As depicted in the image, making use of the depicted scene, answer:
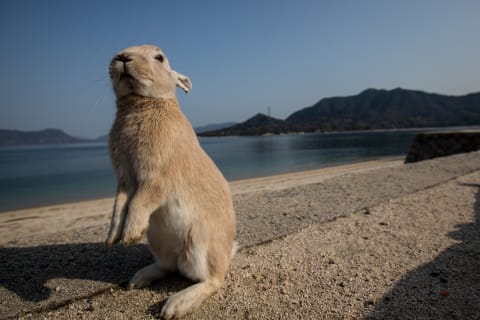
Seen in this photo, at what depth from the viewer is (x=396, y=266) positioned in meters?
3.27

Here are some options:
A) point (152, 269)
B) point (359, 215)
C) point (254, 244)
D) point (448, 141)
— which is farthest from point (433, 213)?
point (448, 141)

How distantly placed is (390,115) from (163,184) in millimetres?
171273

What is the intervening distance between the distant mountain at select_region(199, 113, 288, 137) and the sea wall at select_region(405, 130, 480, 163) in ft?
402

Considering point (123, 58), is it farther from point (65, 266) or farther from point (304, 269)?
point (304, 269)

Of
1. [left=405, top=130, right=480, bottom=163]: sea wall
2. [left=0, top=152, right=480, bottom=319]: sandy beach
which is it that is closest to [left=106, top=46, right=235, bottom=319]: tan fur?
[left=0, top=152, right=480, bottom=319]: sandy beach

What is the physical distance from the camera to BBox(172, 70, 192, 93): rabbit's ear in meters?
2.96

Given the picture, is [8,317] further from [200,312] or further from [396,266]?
[396,266]

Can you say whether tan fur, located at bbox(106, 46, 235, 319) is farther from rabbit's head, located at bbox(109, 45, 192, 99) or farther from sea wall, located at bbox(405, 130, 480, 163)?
sea wall, located at bbox(405, 130, 480, 163)

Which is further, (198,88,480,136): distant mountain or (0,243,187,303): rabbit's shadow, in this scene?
(198,88,480,136): distant mountain

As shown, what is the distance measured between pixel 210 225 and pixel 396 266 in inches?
91.7

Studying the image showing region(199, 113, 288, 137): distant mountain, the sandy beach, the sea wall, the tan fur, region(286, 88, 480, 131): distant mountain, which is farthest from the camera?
region(199, 113, 288, 137): distant mountain

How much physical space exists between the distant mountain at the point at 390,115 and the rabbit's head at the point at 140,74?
13619 cm

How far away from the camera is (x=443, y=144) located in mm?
18688

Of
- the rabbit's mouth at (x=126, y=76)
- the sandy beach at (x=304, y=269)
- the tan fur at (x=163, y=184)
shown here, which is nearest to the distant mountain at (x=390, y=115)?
the sandy beach at (x=304, y=269)
